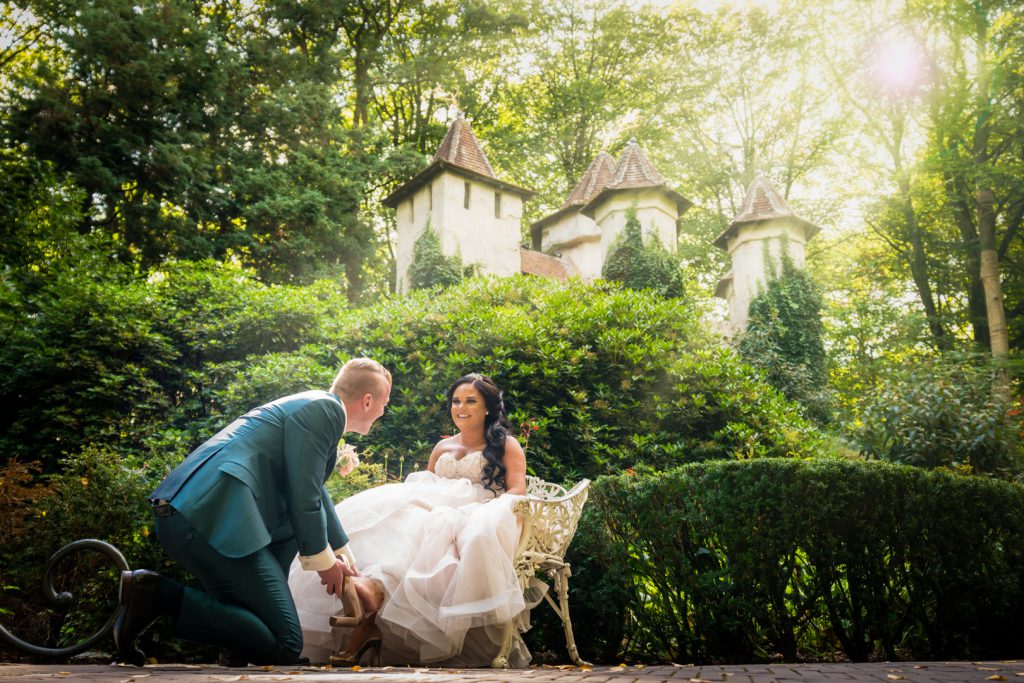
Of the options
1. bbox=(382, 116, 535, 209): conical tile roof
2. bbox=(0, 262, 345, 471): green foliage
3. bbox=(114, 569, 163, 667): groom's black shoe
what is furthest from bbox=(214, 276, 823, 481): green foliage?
bbox=(382, 116, 535, 209): conical tile roof

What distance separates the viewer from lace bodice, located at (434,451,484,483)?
536 centimetres

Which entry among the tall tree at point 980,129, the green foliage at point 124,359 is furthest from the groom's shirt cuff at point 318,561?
the tall tree at point 980,129

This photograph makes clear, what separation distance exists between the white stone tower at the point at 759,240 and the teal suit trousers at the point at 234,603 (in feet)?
79.8

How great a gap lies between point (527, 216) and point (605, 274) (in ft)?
35.0

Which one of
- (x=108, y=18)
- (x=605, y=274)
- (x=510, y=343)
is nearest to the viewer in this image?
(x=510, y=343)

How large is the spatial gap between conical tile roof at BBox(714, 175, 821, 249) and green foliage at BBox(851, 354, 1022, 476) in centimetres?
1668

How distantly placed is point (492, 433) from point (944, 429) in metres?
7.73

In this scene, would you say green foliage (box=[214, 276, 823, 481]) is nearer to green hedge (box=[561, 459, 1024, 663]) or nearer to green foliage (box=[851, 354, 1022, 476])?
green foliage (box=[851, 354, 1022, 476])

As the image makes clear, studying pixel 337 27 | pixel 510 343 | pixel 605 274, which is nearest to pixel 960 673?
pixel 510 343

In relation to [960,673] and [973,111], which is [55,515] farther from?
[973,111]

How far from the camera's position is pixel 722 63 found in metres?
33.9

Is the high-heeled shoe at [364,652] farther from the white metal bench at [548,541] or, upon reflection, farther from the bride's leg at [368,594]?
the white metal bench at [548,541]

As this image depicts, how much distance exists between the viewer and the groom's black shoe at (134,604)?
3.34 m

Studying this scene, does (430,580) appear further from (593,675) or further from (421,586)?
(593,675)
